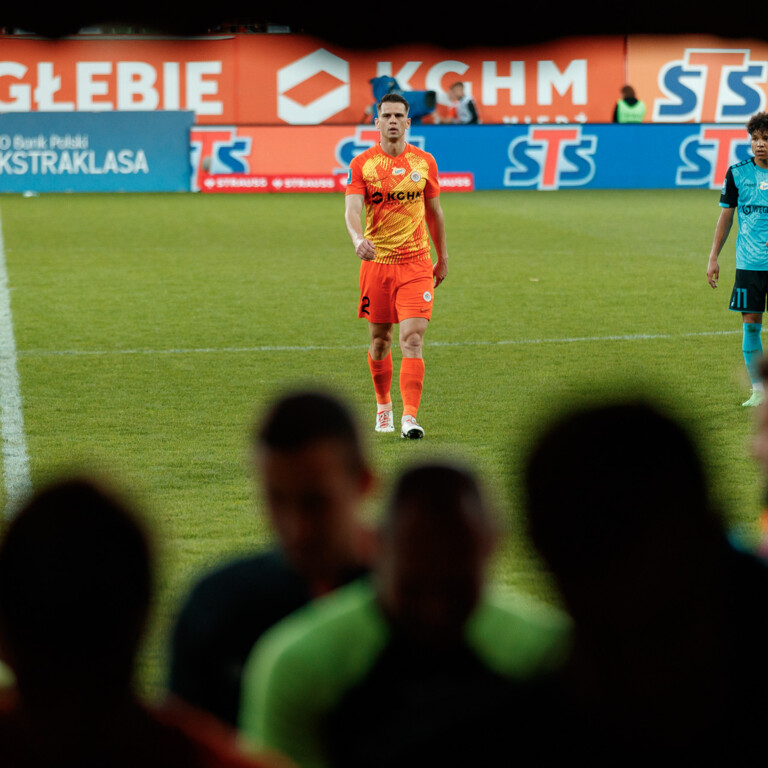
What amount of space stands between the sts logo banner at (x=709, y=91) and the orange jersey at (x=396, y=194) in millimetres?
24667

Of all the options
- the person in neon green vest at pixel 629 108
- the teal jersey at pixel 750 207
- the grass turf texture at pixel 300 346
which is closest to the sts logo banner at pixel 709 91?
the person in neon green vest at pixel 629 108

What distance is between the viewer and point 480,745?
49.6 inches

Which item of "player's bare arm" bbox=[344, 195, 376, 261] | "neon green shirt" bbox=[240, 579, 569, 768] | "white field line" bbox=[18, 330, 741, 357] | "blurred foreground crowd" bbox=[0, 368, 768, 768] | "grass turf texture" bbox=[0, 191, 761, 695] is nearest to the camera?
"blurred foreground crowd" bbox=[0, 368, 768, 768]

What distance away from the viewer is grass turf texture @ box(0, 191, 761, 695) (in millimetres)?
5766

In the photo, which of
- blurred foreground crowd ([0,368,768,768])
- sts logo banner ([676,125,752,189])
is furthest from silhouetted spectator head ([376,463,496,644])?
sts logo banner ([676,125,752,189])

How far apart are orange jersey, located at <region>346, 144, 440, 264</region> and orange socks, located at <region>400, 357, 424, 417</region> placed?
552mm

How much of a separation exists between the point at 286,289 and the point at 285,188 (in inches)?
442

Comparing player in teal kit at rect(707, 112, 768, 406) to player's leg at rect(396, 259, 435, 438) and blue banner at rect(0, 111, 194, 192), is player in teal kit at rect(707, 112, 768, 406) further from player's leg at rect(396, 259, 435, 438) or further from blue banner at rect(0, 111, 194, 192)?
blue banner at rect(0, 111, 194, 192)

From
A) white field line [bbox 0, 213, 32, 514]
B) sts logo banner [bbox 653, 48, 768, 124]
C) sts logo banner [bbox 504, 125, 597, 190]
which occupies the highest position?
sts logo banner [bbox 653, 48, 768, 124]

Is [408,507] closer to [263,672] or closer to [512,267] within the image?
[263,672]

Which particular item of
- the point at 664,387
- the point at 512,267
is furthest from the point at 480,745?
the point at 512,267

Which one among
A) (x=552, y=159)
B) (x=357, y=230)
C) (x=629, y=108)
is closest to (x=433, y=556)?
(x=357, y=230)

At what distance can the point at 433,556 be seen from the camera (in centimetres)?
137

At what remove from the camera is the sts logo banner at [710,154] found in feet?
77.7
